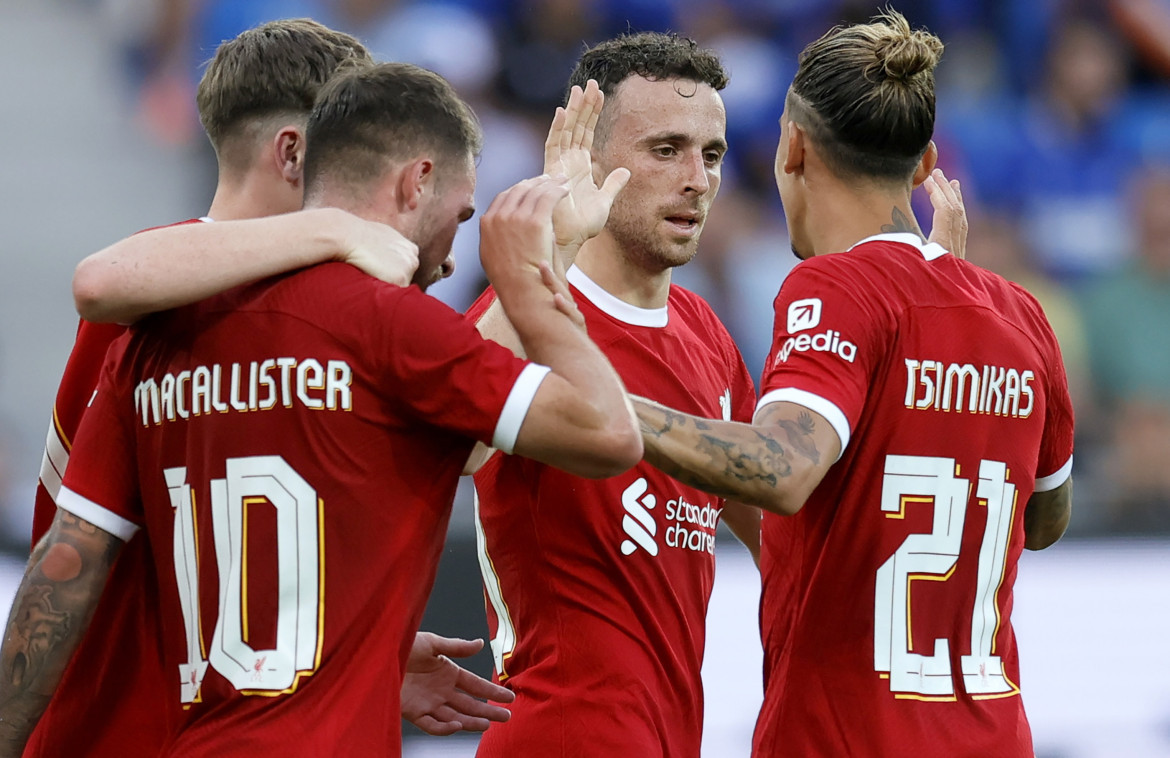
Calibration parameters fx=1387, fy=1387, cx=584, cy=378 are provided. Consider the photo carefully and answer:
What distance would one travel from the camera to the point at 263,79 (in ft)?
11.0

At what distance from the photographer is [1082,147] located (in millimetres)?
10680

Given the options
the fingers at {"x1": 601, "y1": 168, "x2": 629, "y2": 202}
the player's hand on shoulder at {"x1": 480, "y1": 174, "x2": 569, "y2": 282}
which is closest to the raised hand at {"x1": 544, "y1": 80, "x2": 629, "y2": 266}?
the fingers at {"x1": 601, "y1": 168, "x2": 629, "y2": 202}

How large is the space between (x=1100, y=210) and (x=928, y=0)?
209cm

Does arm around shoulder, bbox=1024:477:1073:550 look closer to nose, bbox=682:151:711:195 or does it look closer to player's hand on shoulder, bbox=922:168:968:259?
player's hand on shoulder, bbox=922:168:968:259

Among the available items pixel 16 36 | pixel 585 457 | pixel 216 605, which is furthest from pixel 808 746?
pixel 16 36

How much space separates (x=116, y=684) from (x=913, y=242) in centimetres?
222

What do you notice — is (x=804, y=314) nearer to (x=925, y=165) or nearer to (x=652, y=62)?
(x=925, y=165)

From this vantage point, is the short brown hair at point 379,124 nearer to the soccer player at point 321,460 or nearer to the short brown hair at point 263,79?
the soccer player at point 321,460

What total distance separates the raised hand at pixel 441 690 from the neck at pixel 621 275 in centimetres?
124

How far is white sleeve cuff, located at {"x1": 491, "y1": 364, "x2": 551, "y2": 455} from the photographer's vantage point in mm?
2666

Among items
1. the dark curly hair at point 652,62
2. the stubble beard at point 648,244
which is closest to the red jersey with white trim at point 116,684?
the stubble beard at point 648,244

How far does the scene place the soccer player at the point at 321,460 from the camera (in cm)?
268

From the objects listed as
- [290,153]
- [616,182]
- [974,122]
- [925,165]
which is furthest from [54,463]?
[974,122]

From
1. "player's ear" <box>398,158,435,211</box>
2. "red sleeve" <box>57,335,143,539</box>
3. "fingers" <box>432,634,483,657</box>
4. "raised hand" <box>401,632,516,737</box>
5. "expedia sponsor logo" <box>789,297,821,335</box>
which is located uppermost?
"player's ear" <box>398,158,435,211</box>
